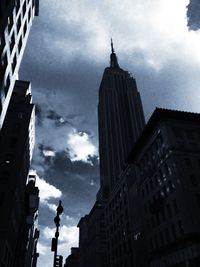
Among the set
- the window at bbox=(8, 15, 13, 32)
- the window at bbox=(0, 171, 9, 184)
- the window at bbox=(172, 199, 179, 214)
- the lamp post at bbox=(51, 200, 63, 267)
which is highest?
the window at bbox=(8, 15, 13, 32)

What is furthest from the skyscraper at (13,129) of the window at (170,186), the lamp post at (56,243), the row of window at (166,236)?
the window at (170,186)

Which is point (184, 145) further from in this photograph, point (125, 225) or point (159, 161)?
point (125, 225)

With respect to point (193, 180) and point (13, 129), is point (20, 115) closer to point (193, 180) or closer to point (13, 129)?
point (13, 129)

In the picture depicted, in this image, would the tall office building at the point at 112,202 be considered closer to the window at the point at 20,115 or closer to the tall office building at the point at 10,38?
the window at the point at 20,115

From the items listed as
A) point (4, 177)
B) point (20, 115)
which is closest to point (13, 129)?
point (20, 115)

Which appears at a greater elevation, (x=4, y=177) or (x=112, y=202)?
(x=112, y=202)

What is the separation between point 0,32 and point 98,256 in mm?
87549

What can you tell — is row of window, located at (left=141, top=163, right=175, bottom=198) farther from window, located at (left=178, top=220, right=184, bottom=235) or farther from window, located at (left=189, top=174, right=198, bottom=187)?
window, located at (left=178, top=220, right=184, bottom=235)

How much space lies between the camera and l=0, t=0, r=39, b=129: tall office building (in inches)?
1200

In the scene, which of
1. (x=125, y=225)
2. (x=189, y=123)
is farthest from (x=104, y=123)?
(x=189, y=123)

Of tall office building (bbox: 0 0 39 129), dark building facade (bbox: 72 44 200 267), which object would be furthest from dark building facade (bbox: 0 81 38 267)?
dark building facade (bbox: 72 44 200 267)

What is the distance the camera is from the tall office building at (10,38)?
30.5m

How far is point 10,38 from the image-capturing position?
113 feet

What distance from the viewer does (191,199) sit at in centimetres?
4072
